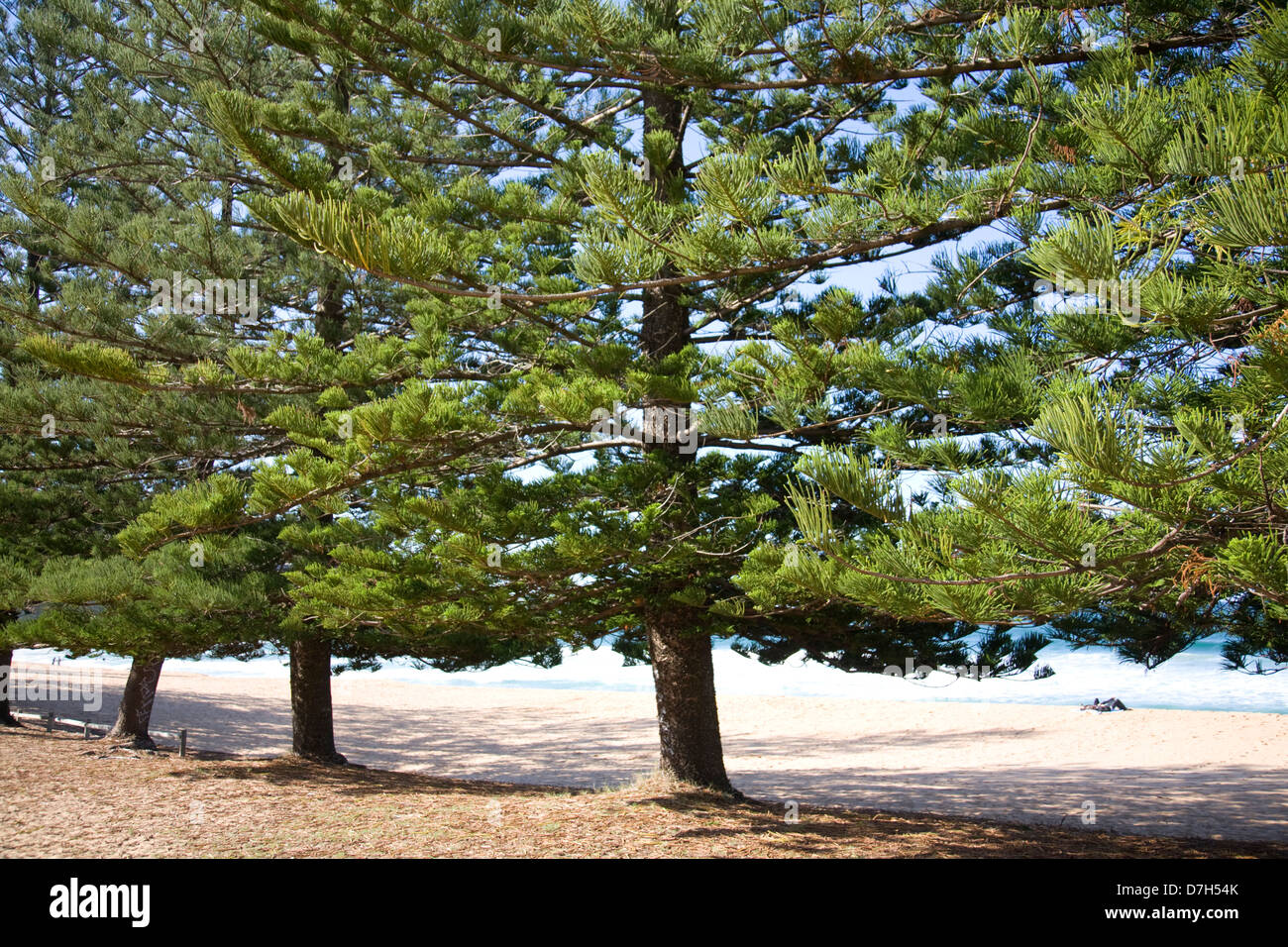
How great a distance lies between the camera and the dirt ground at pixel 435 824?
468 centimetres

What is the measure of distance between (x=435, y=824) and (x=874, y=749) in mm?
9221

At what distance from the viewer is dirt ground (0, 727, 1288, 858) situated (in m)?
4.68

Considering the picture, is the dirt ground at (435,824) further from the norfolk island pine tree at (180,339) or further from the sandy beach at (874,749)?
the sandy beach at (874,749)

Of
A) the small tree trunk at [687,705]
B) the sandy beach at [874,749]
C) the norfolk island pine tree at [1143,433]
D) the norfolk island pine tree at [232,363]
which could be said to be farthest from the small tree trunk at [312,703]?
the norfolk island pine tree at [1143,433]

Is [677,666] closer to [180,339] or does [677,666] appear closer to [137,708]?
[180,339]

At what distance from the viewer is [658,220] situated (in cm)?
368

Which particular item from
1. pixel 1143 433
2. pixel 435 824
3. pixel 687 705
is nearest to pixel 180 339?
pixel 435 824

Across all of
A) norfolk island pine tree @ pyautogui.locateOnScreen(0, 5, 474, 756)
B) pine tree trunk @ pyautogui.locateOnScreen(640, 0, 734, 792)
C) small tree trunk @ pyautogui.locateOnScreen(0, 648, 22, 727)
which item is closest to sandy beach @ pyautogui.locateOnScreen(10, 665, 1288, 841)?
pine tree trunk @ pyautogui.locateOnScreen(640, 0, 734, 792)

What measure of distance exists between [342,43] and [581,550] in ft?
9.76

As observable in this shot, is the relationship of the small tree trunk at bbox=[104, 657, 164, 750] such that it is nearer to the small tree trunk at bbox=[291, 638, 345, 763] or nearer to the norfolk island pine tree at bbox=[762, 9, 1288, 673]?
the small tree trunk at bbox=[291, 638, 345, 763]

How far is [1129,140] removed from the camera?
269cm

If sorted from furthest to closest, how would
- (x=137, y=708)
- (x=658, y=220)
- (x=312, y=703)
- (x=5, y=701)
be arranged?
(x=5, y=701) → (x=137, y=708) → (x=312, y=703) → (x=658, y=220)

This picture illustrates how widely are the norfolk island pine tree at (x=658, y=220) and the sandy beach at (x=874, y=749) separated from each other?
3.40 meters

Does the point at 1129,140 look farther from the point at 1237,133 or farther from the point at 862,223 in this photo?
the point at 862,223
